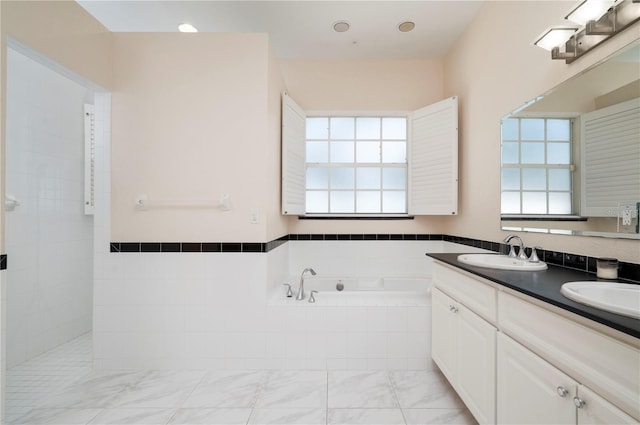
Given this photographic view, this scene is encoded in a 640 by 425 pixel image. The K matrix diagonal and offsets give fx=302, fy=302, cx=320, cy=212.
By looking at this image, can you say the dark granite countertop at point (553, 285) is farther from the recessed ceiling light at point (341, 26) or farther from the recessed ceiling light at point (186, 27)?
the recessed ceiling light at point (186, 27)

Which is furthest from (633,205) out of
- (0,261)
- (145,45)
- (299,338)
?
(145,45)

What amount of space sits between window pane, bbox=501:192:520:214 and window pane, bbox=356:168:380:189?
57.7 inches

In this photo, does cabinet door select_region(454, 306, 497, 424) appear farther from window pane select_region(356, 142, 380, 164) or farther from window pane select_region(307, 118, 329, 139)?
window pane select_region(307, 118, 329, 139)

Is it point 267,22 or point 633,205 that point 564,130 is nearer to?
point 633,205

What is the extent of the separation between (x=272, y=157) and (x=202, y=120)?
0.60 meters

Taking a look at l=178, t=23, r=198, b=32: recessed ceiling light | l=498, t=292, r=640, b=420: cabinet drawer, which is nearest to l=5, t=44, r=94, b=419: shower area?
l=178, t=23, r=198, b=32: recessed ceiling light

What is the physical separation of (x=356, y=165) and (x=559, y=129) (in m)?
1.97

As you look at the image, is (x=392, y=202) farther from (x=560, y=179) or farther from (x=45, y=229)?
(x=45, y=229)

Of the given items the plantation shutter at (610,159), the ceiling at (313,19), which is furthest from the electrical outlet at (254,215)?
the plantation shutter at (610,159)

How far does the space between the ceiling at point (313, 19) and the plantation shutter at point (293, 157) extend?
2.02 feet

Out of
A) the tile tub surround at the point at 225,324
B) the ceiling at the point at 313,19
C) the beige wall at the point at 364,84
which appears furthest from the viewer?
the beige wall at the point at 364,84

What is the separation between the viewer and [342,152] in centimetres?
342

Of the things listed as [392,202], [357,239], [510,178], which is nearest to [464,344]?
[510,178]

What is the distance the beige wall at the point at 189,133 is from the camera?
2.33 meters
